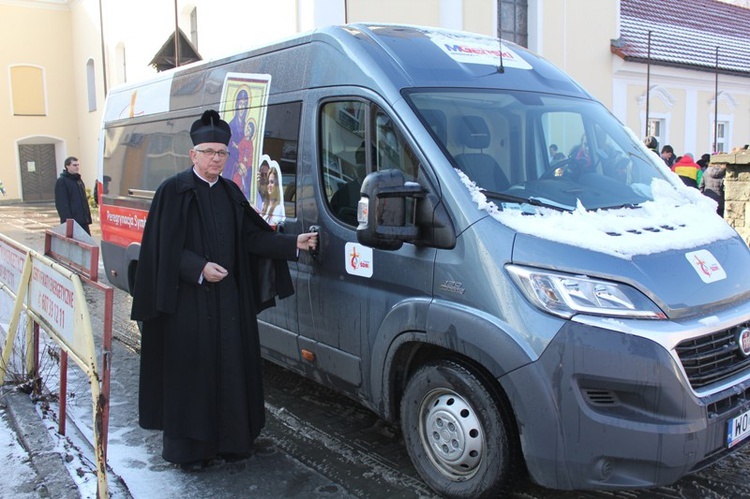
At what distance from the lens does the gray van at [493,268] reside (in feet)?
8.77

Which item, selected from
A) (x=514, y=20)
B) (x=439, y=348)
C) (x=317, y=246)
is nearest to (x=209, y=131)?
(x=317, y=246)

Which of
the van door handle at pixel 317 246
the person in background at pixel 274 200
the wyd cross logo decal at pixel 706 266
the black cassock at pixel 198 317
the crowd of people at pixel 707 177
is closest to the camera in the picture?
the wyd cross logo decal at pixel 706 266

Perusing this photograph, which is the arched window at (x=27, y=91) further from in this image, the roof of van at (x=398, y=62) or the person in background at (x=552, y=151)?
the person in background at (x=552, y=151)

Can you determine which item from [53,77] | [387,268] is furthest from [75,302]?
[53,77]

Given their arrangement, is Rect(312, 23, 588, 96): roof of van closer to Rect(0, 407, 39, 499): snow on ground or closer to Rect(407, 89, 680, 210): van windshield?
Rect(407, 89, 680, 210): van windshield

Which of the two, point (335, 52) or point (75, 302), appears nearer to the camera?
point (75, 302)

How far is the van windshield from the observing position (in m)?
3.27

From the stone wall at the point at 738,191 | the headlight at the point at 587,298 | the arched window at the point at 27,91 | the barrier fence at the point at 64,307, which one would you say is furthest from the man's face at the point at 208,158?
the arched window at the point at 27,91

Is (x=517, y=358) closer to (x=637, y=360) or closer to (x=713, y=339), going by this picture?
(x=637, y=360)

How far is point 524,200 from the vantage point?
317 centimetres

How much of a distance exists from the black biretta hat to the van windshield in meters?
1.04

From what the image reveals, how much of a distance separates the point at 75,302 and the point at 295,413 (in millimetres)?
1738

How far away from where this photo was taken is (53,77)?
28125 millimetres

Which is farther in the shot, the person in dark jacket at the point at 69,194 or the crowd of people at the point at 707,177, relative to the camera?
the person in dark jacket at the point at 69,194
